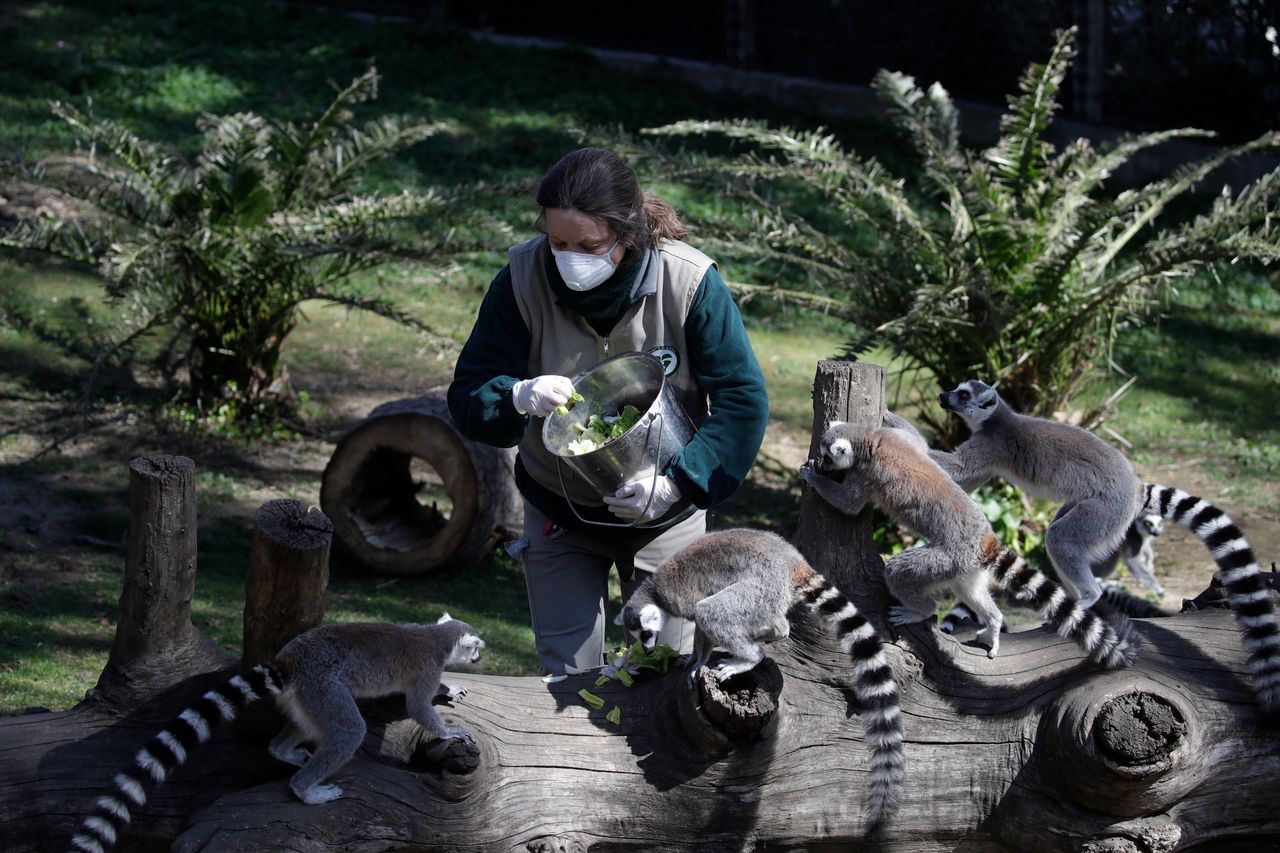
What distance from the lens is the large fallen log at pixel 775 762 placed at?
10.9ft

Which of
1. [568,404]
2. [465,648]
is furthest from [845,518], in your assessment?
[465,648]

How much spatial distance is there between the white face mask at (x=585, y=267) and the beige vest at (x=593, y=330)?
0.32ft

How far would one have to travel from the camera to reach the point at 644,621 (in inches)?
136

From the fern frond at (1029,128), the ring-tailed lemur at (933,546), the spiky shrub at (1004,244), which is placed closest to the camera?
the ring-tailed lemur at (933,546)

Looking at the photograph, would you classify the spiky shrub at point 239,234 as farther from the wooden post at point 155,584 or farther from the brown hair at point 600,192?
the brown hair at point 600,192

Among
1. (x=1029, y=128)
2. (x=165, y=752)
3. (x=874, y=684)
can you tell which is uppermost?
(x=1029, y=128)

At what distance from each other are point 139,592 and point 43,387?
17.5 feet

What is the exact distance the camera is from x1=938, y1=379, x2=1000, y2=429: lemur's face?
15.3 ft

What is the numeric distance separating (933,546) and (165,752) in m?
2.09

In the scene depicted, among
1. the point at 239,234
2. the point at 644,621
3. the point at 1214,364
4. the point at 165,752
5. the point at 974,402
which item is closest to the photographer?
the point at 165,752

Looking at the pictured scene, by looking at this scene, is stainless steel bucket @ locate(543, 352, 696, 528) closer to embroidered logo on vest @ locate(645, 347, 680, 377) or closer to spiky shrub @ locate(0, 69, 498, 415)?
embroidered logo on vest @ locate(645, 347, 680, 377)

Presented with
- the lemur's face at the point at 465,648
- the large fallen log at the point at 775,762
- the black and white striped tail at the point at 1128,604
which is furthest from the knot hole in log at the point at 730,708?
the black and white striped tail at the point at 1128,604

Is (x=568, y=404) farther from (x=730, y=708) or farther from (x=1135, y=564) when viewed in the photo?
(x=1135, y=564)

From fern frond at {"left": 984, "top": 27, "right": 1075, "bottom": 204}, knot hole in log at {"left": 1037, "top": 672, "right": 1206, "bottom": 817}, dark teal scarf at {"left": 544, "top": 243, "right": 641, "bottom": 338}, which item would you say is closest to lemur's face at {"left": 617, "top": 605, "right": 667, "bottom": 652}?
dark teal scarf at {"left": 544, "top": 243, "right": 641, "bottom": 338}
